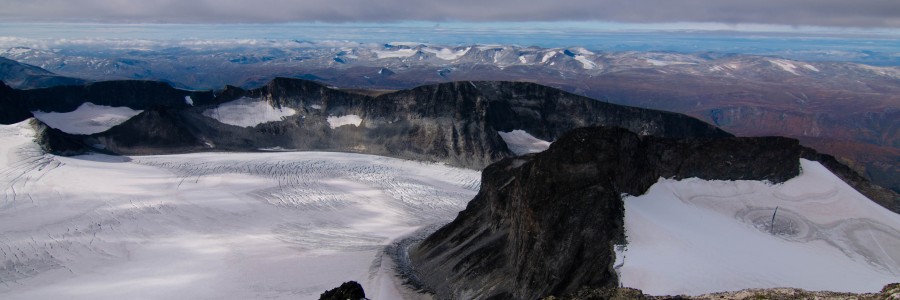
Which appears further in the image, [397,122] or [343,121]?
[343,121]

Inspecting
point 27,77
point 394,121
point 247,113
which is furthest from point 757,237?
point 27,77

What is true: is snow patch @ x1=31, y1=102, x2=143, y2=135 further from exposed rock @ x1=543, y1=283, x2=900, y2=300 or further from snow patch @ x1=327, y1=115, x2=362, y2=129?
exposed rock @ x1=543, y1=283, x2=900, y2=300

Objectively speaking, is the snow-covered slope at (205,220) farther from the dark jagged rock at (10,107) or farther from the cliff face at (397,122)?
the dark jagged rock at (10,107)

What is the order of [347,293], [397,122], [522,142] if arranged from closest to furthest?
1. [347,293]
2. [522,142]
3. [397,122]

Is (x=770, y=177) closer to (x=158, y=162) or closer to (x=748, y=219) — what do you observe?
(x=748, y=219)

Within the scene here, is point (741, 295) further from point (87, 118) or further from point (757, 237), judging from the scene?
point (87, 118)

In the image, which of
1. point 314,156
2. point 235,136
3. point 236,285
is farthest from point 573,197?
point 235,136

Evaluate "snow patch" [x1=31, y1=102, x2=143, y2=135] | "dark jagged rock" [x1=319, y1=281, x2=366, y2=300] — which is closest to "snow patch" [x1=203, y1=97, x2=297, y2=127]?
"snow patch" [x1=31, y1=102, x2=143, y2=135]
